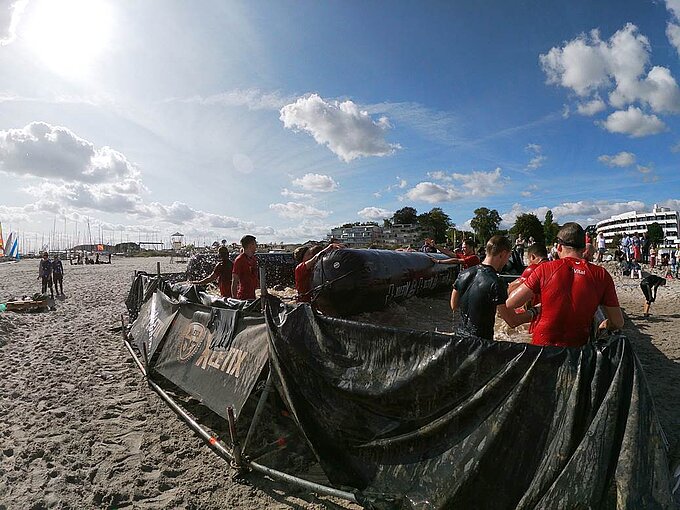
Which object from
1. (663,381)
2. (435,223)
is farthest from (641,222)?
(663,381)

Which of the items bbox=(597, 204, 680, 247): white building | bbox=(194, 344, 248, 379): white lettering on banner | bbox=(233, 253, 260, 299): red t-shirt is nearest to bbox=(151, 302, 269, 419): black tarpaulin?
bbox=(194, 344, 248, 379): white lettering on banner

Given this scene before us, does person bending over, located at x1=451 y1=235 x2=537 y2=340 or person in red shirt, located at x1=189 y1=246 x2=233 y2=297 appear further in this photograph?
person in red shirt, located at x1=189 y1=246 x2=233 y2=297

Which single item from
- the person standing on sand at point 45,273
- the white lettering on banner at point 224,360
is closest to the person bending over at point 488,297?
the white lettering on banner at point 224,360

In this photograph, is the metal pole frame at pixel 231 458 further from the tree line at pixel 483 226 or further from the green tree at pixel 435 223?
the green tree at pixel 435 223

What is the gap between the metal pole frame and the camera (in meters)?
2.91

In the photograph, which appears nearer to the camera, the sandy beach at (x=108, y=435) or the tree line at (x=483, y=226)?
the sandy beach at (x=108, y=435)

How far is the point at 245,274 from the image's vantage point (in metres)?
6.98

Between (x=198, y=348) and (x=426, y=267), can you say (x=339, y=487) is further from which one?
(x=426, y=267)

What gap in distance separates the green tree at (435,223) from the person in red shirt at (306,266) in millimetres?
90278

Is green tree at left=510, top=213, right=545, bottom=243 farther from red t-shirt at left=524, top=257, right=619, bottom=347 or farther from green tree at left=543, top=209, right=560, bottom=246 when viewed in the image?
red t-shirt at left=524, top=257, right=619, bottom=347

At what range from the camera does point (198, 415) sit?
4.83 m

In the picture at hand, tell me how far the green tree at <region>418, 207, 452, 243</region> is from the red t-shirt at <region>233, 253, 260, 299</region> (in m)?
91.1

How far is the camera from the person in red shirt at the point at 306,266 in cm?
716

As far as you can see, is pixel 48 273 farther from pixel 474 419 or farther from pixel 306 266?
pixel 474 419
